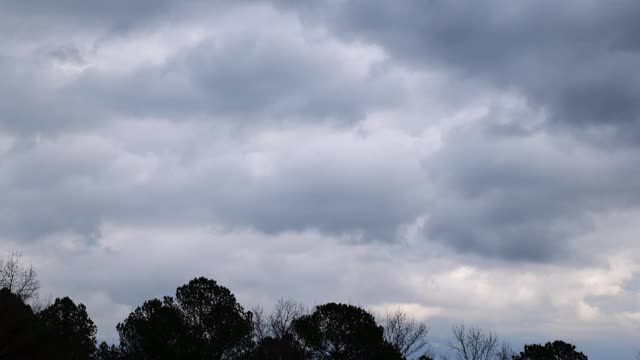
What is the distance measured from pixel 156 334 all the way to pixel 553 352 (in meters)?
40.1

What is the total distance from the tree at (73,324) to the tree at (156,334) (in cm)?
328

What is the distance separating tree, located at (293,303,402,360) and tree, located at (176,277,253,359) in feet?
21.5

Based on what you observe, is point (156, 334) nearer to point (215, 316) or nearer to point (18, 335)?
point (215, 316)

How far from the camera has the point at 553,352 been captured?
2948 inches

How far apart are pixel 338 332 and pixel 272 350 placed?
26.6 ft

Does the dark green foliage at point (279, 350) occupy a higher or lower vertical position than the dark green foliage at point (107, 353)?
higher

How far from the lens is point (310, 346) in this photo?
7750 cm

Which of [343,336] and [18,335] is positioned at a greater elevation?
[343,336]

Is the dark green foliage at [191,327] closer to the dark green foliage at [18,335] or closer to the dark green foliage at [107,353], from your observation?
the dark green foliage at [107,353]

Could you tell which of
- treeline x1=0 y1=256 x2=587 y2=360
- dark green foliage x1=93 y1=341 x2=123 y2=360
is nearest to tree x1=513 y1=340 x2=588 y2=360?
treeline x1=0 y1=256 x2=587 y2=360

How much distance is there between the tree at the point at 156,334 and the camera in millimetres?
74438

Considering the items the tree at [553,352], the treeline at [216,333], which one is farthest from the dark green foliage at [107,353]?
the tree at [553,352]

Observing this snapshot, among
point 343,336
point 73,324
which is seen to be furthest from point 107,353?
point 343,336

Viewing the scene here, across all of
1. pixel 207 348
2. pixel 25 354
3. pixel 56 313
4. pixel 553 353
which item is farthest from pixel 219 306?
pixel 553 353
